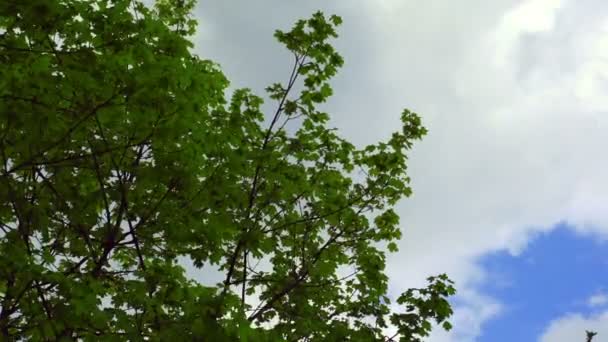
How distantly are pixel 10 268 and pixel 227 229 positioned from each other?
2.82 meters

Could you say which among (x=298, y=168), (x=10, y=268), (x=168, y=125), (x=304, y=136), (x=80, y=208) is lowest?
(x=10, y=268)

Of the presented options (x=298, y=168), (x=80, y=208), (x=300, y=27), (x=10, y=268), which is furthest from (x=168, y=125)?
(x=300, y=27)

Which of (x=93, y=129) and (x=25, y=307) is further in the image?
(x=93, y=129)

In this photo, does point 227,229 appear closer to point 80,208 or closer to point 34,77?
point 80,208


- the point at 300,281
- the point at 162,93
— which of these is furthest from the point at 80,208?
the point at 300,281

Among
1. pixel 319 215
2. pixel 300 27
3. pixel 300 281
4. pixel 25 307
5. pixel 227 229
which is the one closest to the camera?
pixel 25 307

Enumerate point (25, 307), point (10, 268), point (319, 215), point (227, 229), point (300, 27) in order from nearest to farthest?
point (10, 268), point (25, 307), point (227, 229), point (319, 215), point (300, 27)

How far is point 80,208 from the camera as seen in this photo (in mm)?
8320

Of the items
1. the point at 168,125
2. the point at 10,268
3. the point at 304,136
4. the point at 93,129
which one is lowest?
the point at 10,268

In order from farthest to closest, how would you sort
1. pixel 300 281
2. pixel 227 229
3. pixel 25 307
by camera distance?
pixel 300 281
pixel 227 229
pixel 25 307

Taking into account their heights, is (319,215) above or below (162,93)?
above

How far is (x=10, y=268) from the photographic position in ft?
19.7

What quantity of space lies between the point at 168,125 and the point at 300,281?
4709mm

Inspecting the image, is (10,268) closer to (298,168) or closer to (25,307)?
(25,307)
